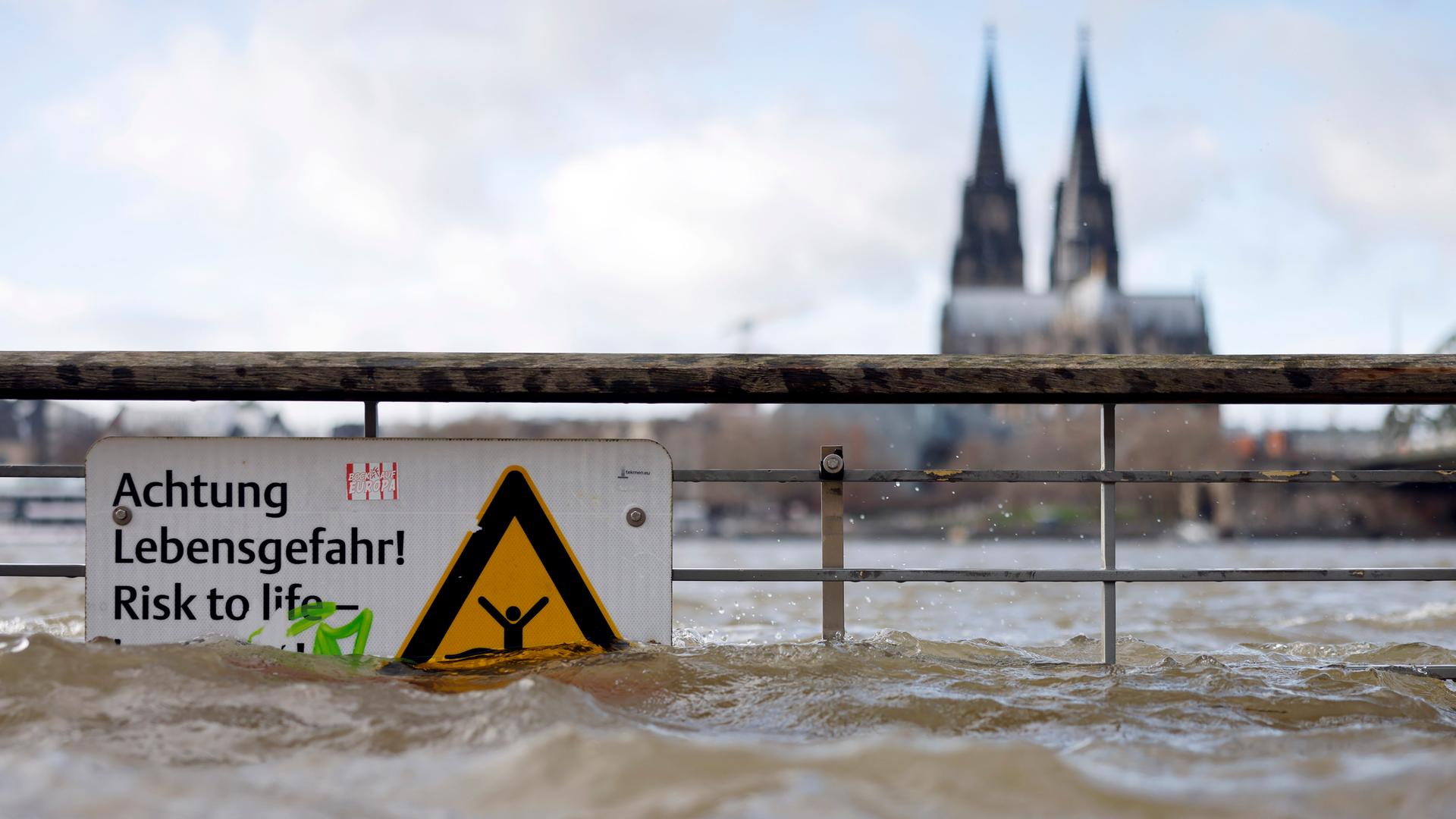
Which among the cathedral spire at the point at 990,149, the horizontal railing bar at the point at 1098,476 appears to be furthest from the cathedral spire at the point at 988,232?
the horizontal railing bar at the point at 1098,476

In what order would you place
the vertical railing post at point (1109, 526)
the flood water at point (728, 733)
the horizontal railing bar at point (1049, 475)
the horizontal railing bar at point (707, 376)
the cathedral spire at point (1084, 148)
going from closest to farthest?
the flood water at point (728, 733) → the horizontal railing bar at point (707, 376) → the horizontal railing bar at point (1049, 475) → the vertical railing post at point (1109, 526) → the cathedral spire at point (1084, 148)

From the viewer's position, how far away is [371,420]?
329 cm

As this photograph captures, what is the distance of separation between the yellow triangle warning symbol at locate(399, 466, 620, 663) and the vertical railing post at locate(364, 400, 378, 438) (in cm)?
35

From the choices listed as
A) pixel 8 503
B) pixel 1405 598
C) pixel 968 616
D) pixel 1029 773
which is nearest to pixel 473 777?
pixel 1029 773

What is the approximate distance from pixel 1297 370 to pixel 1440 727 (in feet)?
2.92

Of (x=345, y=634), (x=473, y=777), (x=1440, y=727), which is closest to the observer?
(x=473, y=777)

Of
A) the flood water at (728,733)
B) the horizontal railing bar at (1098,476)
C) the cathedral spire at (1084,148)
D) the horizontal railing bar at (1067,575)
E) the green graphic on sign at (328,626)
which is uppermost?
the cathedral spire at (1084,148)

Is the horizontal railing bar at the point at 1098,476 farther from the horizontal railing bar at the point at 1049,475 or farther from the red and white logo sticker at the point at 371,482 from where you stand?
the red and white logo sticker at the point at 371,482

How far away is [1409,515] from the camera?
2916 inches

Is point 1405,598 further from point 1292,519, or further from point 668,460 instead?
point 1292,519

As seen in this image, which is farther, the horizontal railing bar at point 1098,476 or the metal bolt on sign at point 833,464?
the metal bolt on sign at point 833,464

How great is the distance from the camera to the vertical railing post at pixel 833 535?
3.33m

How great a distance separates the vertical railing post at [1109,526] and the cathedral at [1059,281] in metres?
99.8

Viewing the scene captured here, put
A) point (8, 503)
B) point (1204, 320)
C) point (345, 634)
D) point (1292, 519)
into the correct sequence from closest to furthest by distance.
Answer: point (345, 634)
point (8, 503)
point (1292, 519)
point (1204, 320)
